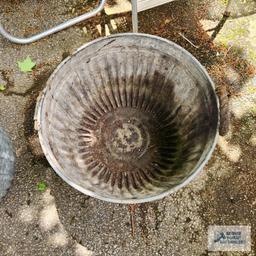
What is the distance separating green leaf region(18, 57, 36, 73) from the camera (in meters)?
3.73

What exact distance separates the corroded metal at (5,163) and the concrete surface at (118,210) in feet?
0.41

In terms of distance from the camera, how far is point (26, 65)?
3.73 metres

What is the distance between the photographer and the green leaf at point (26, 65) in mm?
3729

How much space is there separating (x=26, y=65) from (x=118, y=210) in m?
1.50

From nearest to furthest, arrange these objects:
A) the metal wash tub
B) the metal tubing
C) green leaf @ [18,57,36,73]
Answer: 1. the metal wash tub
2. the metal tubing
3. green leaf @ [18,57,36,73]

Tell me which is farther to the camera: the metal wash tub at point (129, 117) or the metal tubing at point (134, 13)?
the metal tubing at point (134, 13)

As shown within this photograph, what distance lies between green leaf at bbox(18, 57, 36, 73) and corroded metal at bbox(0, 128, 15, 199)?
2.26 ft

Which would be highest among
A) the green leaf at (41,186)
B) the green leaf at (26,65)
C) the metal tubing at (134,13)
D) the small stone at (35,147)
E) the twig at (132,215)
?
the metal tubing at (134,13)

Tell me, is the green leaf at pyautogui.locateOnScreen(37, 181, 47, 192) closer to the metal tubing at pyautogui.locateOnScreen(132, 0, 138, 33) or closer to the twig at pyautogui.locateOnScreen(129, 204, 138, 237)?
the twig at pyautogui.locateOnScreen(129, 204, 138, 237)

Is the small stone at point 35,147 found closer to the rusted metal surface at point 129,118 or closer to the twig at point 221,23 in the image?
the rusted metal surface at point 129,118

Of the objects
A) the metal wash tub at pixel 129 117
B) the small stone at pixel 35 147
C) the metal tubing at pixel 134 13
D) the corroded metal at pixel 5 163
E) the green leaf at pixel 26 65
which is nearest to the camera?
the metal wash tub at pixel 129 117

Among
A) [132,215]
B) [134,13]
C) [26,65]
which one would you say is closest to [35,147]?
[26,65]

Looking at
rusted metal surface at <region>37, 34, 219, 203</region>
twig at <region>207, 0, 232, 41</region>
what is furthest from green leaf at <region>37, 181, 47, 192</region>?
twig at <region>207, 0, 232, 41</region>

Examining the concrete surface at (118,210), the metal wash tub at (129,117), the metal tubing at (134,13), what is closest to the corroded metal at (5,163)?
the concrete surface at (118,210)
